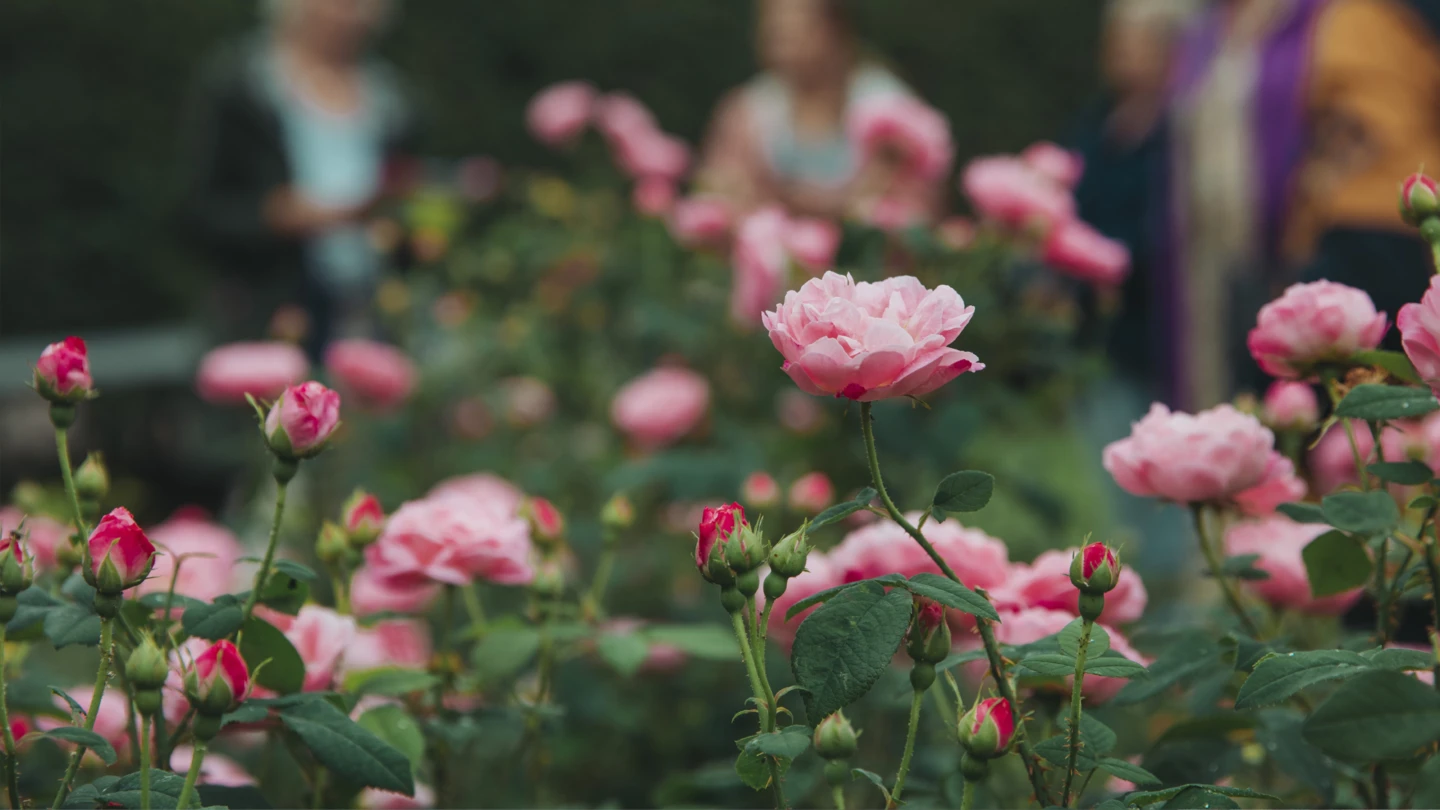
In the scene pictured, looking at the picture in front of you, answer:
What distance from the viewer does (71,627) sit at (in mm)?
636

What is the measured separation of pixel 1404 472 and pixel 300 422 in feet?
1.78

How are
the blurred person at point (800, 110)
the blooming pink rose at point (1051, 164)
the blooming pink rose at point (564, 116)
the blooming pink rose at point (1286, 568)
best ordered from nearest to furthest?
1. the blooming pink rose at point (1286, 568)
2. the blooming pink rose at point (1051, 164)
3. the blooming pink rose at point (564, 116)
4. the blurred person at point (800, 110)

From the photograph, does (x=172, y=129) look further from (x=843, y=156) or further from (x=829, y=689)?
(x=829, y=689)

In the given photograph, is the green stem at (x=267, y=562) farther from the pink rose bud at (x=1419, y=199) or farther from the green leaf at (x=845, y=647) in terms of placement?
the pink rose bud at (x=1419, y=199)

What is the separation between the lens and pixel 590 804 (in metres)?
1.35

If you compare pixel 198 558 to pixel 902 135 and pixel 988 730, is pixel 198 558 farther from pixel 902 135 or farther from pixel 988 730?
pixel 902 135

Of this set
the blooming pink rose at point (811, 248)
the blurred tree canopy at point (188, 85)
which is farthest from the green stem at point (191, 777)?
the blurred tree canopy at point (188, 85)

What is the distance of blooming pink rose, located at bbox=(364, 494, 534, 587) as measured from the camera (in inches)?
31.0

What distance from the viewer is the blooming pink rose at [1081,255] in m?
1.42

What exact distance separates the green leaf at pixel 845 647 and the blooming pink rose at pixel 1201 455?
219 millimetres

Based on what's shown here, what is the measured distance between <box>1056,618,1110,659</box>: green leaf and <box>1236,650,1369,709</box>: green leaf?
0.06 meters

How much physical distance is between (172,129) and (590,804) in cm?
429

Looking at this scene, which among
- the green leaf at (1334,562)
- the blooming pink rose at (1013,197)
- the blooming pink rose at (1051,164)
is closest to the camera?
the green leaf at (1334,562)

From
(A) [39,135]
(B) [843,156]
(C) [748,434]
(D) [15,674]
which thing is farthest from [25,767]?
(A) [39,135]
